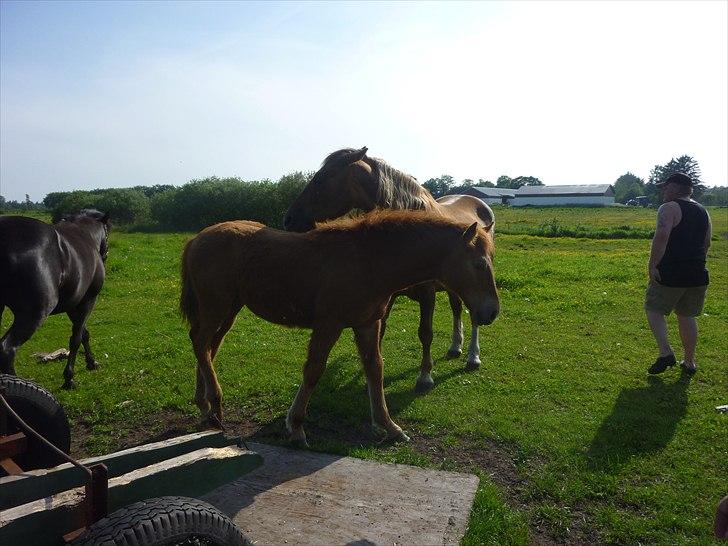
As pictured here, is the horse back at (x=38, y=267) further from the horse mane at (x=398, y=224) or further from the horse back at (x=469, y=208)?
the horse back at (x=469, y=208)

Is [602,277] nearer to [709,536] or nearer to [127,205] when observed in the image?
[709,536]

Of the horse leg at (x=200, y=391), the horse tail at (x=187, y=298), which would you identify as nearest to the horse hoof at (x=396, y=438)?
the horse leg at (x=200, y=391)

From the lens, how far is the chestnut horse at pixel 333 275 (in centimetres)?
444

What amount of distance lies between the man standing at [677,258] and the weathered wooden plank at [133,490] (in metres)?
5.69

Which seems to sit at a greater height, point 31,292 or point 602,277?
point 31,292

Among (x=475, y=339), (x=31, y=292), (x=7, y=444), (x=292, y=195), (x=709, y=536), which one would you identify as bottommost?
(x=709, y=536)

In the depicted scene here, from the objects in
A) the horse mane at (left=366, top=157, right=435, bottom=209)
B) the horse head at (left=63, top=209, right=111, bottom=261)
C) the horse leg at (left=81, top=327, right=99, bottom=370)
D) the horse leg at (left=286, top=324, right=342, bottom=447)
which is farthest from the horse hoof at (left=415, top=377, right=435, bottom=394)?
the horse head at (left=63, top=209, right=111, bottom=261)

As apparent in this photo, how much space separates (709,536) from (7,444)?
4.47 meters

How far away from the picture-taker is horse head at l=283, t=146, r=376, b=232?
251 inches

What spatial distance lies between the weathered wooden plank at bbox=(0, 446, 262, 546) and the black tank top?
5.78 m

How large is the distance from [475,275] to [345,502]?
2.01 meters

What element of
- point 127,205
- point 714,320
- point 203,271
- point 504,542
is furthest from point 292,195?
point 504,542

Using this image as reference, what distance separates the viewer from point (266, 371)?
7023 mm

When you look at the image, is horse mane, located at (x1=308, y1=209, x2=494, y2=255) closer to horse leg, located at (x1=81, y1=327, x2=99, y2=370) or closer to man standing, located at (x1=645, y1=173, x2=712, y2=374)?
man standing, located at (x1=645, y1=173, x2=712, y2=374)
